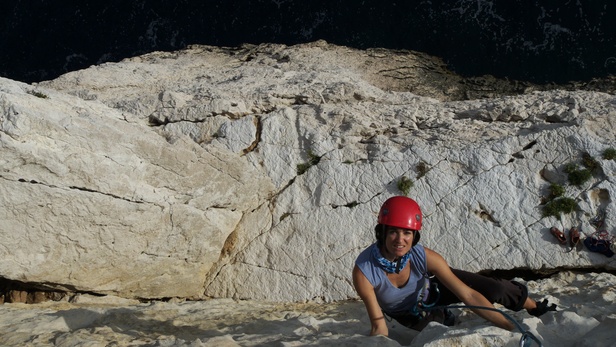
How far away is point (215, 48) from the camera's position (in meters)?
17.2

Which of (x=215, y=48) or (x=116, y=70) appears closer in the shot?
(x=116, y=70)

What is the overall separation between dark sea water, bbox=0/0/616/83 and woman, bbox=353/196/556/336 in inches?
391

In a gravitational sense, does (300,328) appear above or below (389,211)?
below

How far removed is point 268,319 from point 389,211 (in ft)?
11.0

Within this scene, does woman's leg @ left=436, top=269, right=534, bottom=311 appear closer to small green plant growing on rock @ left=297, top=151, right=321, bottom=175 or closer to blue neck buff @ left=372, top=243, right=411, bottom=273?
blue neck buff @ left=372, top=243, right=411, bottom=273

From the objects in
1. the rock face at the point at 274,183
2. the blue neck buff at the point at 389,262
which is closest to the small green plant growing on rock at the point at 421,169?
the rock face at the point at 274,183

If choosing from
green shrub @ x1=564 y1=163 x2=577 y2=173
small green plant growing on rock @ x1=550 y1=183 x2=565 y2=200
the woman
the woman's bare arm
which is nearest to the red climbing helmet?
the woman

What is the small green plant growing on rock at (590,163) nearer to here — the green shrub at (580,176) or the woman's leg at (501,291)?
the green shrub at (580,176)

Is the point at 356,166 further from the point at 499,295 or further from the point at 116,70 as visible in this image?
the point at 116,70

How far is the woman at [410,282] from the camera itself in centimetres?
632

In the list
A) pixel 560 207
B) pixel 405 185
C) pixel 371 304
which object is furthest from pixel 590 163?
pixel 371 304

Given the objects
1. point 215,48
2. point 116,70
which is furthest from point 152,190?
point 215,48

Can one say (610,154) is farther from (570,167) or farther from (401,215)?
(401,215)

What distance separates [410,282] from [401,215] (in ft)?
2.86
